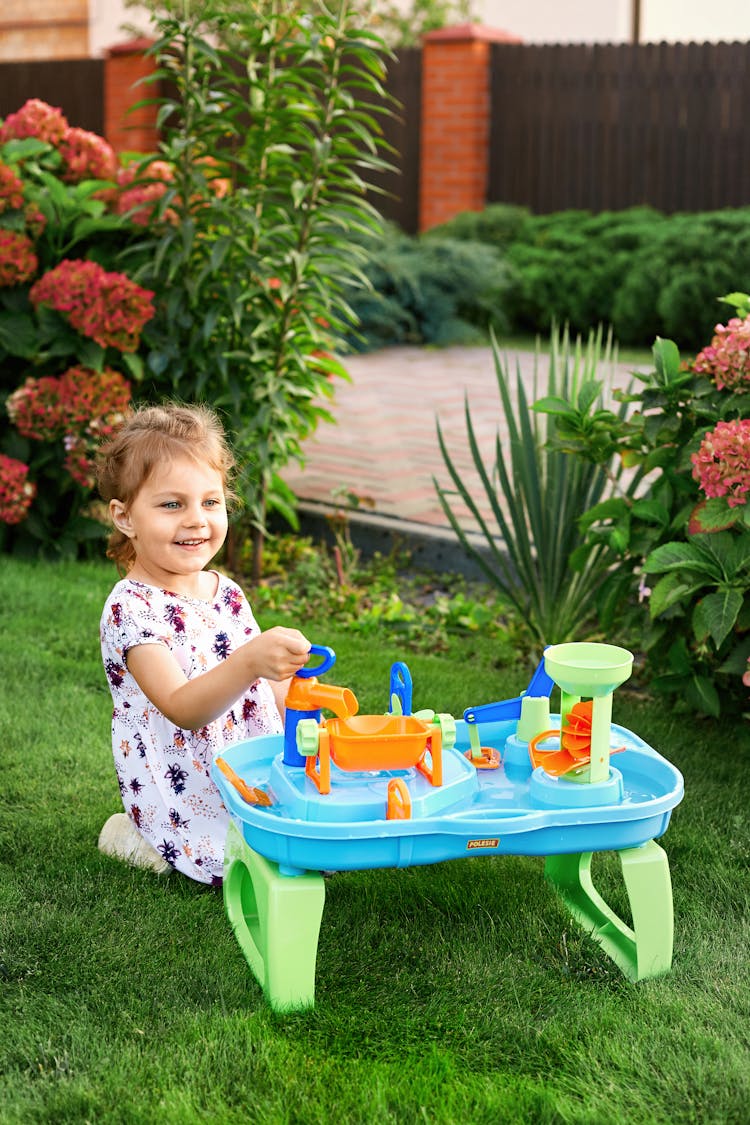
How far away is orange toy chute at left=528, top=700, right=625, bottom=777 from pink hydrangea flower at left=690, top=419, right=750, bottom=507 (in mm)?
1002

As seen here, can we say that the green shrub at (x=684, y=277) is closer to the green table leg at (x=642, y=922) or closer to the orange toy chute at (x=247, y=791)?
the green table leg at (x=642, y=922)

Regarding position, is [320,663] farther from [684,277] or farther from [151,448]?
[684,277]

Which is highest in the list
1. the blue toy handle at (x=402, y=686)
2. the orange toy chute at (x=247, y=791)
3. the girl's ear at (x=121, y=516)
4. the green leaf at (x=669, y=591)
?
the girl's ear at (x=121, y=516)

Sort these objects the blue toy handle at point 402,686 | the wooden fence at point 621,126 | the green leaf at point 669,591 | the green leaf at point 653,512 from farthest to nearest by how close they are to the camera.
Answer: the wooden fence at point 621,126 → the green leaf at point 653,512 → the green leaf at point 669,591 → the blue toy handle at point 402,686

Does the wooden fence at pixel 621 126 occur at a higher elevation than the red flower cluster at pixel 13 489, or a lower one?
higher

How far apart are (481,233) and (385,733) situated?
10444 millimetres

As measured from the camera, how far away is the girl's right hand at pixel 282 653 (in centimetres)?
222

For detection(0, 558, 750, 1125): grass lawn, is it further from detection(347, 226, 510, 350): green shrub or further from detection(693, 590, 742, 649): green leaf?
detection(347, 226, 510, 350): green shrub

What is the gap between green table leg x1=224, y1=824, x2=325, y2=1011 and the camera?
213cm

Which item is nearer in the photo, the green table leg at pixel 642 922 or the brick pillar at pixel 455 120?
the green table leg at pixel 642 922

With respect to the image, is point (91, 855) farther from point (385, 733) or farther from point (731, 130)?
point (731, 130)

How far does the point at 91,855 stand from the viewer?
2828mm

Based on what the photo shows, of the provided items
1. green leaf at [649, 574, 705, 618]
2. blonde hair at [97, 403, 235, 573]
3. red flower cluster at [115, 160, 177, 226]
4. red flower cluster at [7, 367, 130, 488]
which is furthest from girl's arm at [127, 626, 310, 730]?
red flower cluster at [115, 160, 177, 226]

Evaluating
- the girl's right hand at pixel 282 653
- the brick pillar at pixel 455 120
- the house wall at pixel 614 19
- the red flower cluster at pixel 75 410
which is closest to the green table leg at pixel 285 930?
the girl's right hand at pixel 282 653
